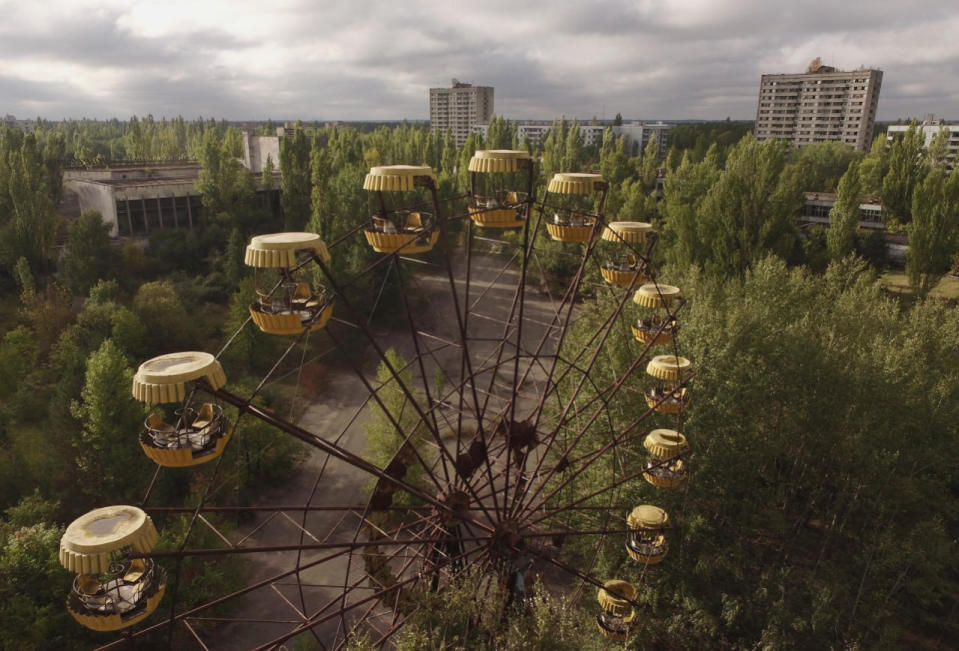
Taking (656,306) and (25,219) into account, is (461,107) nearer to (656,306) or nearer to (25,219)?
(25,219)

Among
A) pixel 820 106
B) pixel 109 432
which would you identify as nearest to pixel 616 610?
pixel 109 432

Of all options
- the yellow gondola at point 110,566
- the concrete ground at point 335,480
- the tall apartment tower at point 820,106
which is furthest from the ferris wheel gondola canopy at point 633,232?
the tall apartment tower at point 820,106

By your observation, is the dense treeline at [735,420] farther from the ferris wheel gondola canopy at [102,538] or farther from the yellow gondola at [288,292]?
the ferris wheel gondola canopy at [102,538]

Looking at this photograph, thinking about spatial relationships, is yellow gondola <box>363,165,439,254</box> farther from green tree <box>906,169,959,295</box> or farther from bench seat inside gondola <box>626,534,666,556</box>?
green tree <box>906,169,959,295</box>

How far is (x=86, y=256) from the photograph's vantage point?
1438 inches

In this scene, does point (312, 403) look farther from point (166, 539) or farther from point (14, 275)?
point (14, 275)

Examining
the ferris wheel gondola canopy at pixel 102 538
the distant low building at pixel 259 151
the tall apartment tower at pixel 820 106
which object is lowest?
the ferris wheel gondola canopy at pixel 102 538

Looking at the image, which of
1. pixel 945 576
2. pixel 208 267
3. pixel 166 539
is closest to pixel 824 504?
pixel 945 576

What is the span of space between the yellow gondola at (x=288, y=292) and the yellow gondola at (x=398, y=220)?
1574mm

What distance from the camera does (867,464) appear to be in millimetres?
15758

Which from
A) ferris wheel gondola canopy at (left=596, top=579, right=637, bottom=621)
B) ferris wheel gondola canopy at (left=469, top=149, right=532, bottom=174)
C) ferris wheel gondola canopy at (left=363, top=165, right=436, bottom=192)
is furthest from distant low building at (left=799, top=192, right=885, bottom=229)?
ferris wheel gondola canopy at (left=363, top=165, right=436, bottom=192)

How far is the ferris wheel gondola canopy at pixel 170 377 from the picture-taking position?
8.38m

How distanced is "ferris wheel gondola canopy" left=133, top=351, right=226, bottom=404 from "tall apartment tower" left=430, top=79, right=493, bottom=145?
145 metres

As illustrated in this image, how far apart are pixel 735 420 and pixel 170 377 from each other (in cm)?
1428
